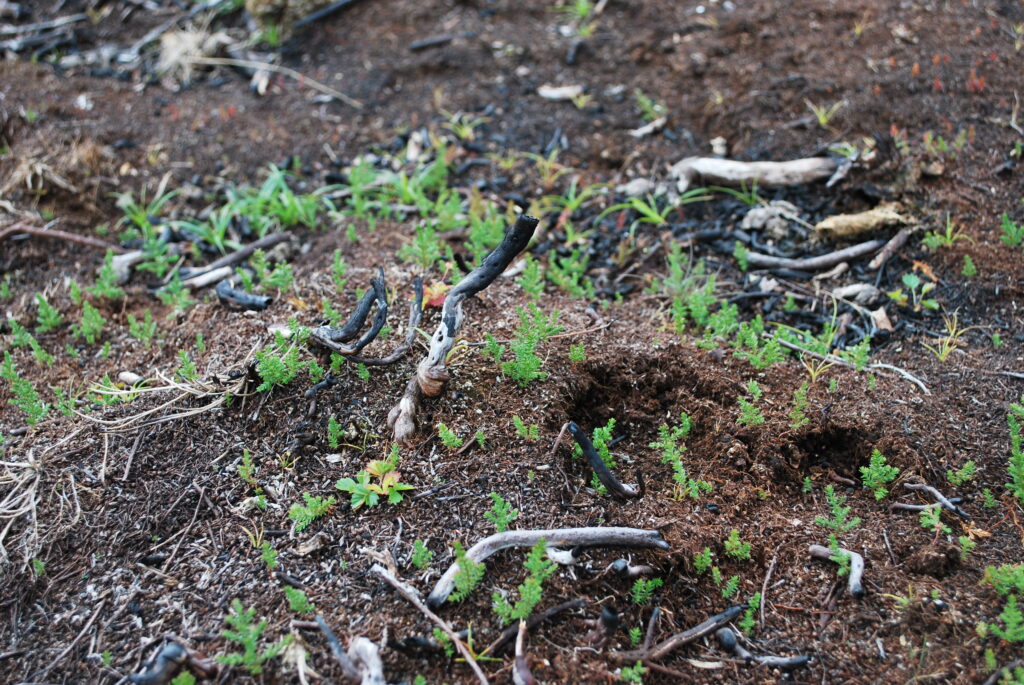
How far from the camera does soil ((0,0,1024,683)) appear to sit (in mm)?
2244

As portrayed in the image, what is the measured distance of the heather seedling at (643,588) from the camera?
225 centimetres

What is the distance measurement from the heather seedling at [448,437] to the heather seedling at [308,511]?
43 cm

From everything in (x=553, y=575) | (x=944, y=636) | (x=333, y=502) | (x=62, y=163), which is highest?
(x=62, y=163)

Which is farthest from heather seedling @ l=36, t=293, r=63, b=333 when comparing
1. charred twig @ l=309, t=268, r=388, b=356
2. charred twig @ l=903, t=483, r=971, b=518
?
charred twig @ l=903, t=483, r=971, b=518

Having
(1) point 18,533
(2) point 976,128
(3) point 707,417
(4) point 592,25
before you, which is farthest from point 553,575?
(4) point 592,25

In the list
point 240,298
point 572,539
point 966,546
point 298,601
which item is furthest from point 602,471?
point 240,298

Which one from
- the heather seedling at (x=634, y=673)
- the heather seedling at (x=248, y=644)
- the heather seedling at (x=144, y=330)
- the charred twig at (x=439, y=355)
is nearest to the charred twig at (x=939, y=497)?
the heather seedling at (x=634, y=673)

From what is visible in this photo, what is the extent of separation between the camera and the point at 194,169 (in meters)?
4.69

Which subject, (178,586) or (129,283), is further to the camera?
(129,283)

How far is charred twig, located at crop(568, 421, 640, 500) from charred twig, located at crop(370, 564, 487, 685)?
71cm

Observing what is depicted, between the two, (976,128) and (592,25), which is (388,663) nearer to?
(976,128)

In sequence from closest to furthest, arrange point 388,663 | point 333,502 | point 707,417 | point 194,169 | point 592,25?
point 388,663 < point 333,502 < point 707,417 < point 194,169 < point 592,25

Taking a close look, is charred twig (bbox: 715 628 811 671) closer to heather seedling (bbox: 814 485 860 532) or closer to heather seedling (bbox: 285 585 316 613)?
heather seedling (bbox: 814 485 860 532)

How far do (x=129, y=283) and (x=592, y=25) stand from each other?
11.9 ft
